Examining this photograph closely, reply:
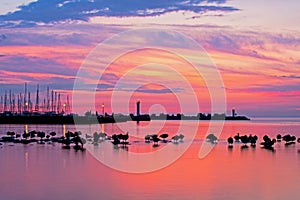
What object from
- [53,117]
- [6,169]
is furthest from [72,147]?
[53,117]

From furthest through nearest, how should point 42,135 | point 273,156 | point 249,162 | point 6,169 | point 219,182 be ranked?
point 42,135, point 273,156, point 249,162, point 6,169, point 219,182

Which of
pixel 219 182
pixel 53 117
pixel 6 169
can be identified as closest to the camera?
pixel 219 182

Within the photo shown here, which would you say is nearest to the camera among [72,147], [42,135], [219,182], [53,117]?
[219,182]

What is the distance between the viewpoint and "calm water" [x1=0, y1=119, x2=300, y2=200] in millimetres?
19625

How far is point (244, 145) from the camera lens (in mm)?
40062

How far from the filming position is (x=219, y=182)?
22172mm

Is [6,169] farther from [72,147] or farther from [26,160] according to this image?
[72,147]

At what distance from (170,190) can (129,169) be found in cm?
651

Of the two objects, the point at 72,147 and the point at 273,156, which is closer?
the point at 273,156

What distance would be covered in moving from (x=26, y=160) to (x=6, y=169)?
367 centimetres

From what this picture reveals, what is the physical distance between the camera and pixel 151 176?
23.9m

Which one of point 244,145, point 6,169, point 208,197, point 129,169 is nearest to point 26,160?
point 6,169

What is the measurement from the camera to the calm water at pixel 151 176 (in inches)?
773

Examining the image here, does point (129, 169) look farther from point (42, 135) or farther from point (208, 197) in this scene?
point (42, 135)
